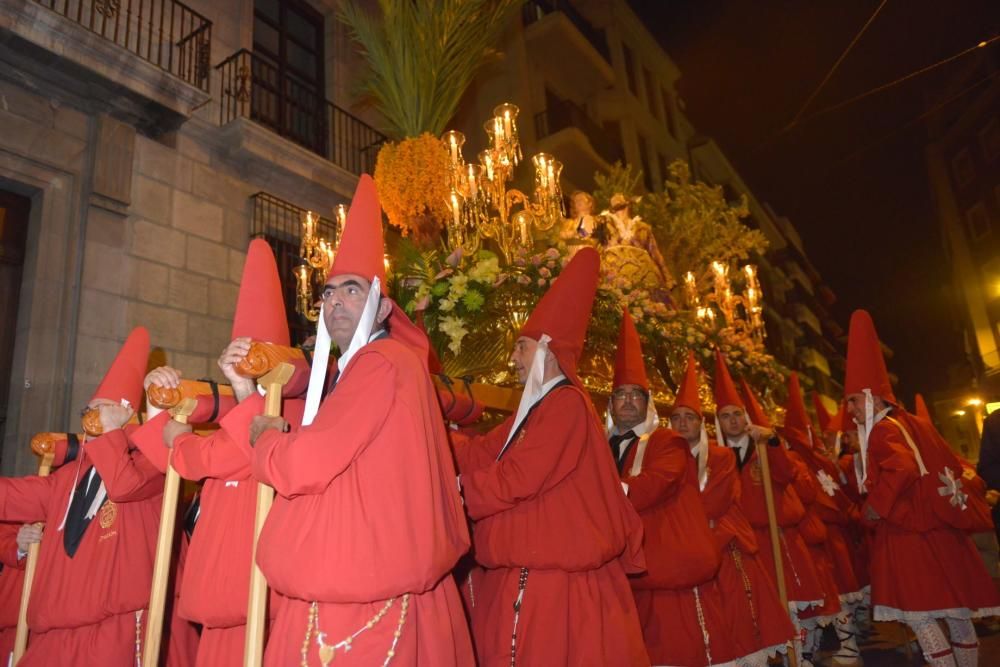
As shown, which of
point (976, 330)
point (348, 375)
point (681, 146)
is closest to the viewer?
point (348, 375)

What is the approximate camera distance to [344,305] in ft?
7.73

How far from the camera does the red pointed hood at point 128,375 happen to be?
3.31m

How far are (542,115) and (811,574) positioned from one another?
12.1 meters

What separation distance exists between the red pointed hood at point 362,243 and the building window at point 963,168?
2456cm

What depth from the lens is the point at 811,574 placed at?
219 inches

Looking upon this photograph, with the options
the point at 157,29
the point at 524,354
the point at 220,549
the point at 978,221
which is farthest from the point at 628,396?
the point at 978,221

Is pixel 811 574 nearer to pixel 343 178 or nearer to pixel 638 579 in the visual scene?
pixel 638 579

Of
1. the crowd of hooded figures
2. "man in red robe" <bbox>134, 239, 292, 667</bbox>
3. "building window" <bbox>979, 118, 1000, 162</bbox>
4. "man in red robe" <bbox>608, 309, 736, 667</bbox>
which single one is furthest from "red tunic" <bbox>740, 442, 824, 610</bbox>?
"building window" <bbox>979, 118, 1000, 162</bbox>

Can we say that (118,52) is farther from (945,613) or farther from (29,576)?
(945,613)

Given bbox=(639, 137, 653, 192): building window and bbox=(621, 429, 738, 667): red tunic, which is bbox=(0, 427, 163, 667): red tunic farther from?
bbox=(639, 137, 653, 192): building window

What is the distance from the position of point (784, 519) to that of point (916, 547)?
3.86 ft

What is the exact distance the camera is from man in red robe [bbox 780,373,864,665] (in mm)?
6188

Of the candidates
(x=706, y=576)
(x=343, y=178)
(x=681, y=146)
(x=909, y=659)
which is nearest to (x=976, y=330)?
(x=681, y=146)

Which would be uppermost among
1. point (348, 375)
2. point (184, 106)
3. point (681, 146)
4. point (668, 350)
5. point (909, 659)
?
point (681, 146)
